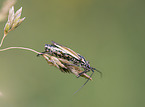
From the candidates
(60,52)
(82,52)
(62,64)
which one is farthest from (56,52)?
(82,52)

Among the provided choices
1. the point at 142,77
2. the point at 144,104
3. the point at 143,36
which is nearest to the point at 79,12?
the point at 143,36

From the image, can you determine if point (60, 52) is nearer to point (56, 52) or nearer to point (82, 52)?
point (56, 52)

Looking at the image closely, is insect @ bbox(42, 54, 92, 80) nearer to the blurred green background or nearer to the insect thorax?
the insect thorax

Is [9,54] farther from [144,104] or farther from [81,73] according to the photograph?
[144,104]

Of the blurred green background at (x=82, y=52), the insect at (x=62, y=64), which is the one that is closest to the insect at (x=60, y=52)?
the insect at (x=62, y=64)

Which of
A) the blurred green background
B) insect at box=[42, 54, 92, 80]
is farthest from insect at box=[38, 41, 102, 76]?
the blurred green background
